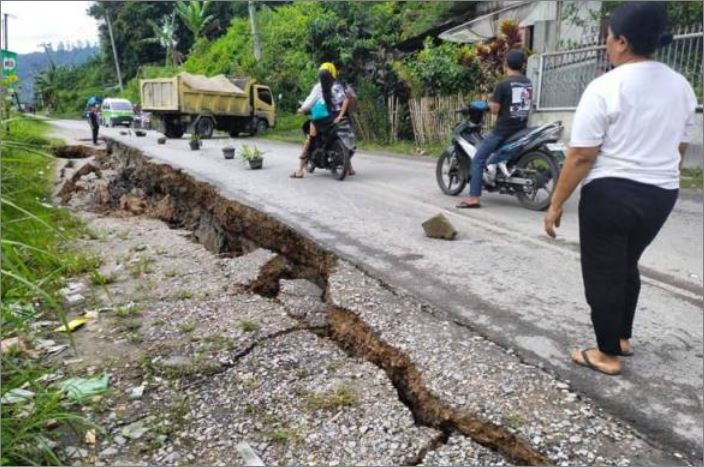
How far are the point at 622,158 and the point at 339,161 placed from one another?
6.17 metres

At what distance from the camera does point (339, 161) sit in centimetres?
831

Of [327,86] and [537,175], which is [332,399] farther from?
[327,86]

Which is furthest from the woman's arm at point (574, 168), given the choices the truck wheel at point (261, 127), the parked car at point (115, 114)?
the parked car at point (115, 114)

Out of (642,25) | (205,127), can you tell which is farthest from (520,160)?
(205,127)

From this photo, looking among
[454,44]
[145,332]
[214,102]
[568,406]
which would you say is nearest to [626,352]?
[568,406]

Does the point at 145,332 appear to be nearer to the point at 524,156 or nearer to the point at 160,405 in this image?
the point at 160,405

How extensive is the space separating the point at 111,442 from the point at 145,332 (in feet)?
3.34

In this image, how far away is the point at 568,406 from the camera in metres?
2.21

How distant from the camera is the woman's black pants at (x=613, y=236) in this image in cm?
234

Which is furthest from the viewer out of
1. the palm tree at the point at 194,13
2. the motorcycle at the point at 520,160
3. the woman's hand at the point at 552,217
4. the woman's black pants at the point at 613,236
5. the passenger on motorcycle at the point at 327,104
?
the palm tree at the point at 194,13

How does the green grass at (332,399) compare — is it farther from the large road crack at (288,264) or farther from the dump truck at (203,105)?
the dump truck at (203,105)

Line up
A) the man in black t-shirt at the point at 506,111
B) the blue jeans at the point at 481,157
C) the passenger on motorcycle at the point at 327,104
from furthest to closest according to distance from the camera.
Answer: the passenger on motorcycle at the point at 327,104 → the blue jeans at the point at 481,157 → the man in black t-shirt at the point at 506,111

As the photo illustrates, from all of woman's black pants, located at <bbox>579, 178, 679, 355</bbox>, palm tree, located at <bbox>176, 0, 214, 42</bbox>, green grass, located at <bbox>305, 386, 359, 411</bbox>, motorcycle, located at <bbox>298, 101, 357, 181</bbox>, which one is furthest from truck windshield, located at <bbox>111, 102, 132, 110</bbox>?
woman's black pants, located at <bbox>579, 178, 679, 355</bbox>

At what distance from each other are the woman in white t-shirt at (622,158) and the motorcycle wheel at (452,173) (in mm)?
4212
